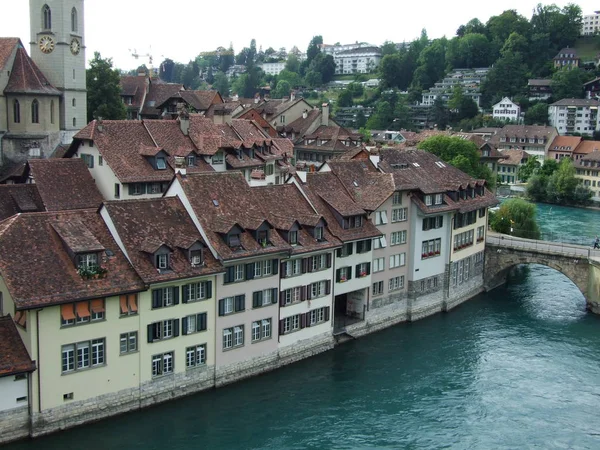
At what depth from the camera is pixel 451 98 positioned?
17650 cm

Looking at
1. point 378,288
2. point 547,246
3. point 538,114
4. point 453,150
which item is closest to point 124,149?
point 378,288

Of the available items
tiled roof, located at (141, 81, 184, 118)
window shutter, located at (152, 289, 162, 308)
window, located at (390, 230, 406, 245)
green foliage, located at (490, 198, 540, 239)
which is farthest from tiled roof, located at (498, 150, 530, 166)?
window shutter, located at (152, 289, 162, 308)

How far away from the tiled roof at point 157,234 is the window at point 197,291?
0.92 meters

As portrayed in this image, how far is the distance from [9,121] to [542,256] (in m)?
44.1

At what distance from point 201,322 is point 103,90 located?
45067 mm

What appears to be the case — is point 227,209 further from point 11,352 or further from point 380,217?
point 11,352

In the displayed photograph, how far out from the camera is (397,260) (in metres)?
53.5

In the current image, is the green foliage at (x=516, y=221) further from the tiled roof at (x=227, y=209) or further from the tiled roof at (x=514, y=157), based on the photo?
the tiled roof at (x=514, y=157)

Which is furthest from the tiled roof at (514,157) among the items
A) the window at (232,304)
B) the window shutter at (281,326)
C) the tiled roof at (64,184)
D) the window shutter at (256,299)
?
the window at (232,304)

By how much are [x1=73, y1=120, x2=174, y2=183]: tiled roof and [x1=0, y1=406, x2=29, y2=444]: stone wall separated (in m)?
19.7

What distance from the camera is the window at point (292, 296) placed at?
42906mm

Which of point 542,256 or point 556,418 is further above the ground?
point 542,256

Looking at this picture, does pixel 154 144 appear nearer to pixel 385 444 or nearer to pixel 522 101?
pixel 385 444

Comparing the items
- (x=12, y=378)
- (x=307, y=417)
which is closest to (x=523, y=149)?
(x=307, y=417)
